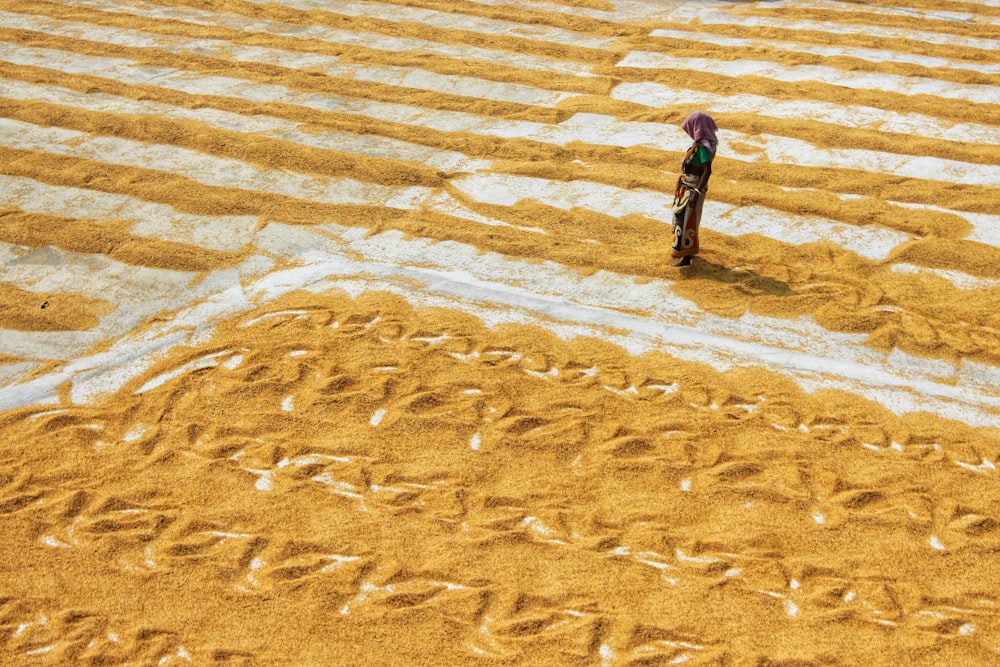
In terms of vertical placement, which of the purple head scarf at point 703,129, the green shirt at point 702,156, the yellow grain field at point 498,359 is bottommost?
the yellow grain field at point 498,359

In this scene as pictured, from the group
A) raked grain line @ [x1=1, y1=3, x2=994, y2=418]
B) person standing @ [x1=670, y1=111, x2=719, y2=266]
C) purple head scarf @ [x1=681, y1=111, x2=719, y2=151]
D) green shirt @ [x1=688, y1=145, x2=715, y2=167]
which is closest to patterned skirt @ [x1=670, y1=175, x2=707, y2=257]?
Result: person standing @ [x1=670, y1=111, x2=719, y2=266]

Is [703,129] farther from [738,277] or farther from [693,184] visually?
[738,277]

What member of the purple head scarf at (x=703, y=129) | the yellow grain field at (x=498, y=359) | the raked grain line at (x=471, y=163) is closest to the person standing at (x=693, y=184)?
the purple head scarf at (x=703, y=129)

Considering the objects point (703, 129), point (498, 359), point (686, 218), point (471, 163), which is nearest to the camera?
point (498, 359)

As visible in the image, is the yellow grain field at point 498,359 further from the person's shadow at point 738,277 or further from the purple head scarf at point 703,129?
the purple head scarf at point 703,129

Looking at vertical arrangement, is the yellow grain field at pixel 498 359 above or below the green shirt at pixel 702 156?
below

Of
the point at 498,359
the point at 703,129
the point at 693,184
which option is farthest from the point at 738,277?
the point at 498,359

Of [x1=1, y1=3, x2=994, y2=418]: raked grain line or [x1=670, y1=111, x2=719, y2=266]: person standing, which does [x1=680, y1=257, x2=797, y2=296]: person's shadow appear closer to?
[x1=670, y1=111, x2=719, y2=266]: person standing
